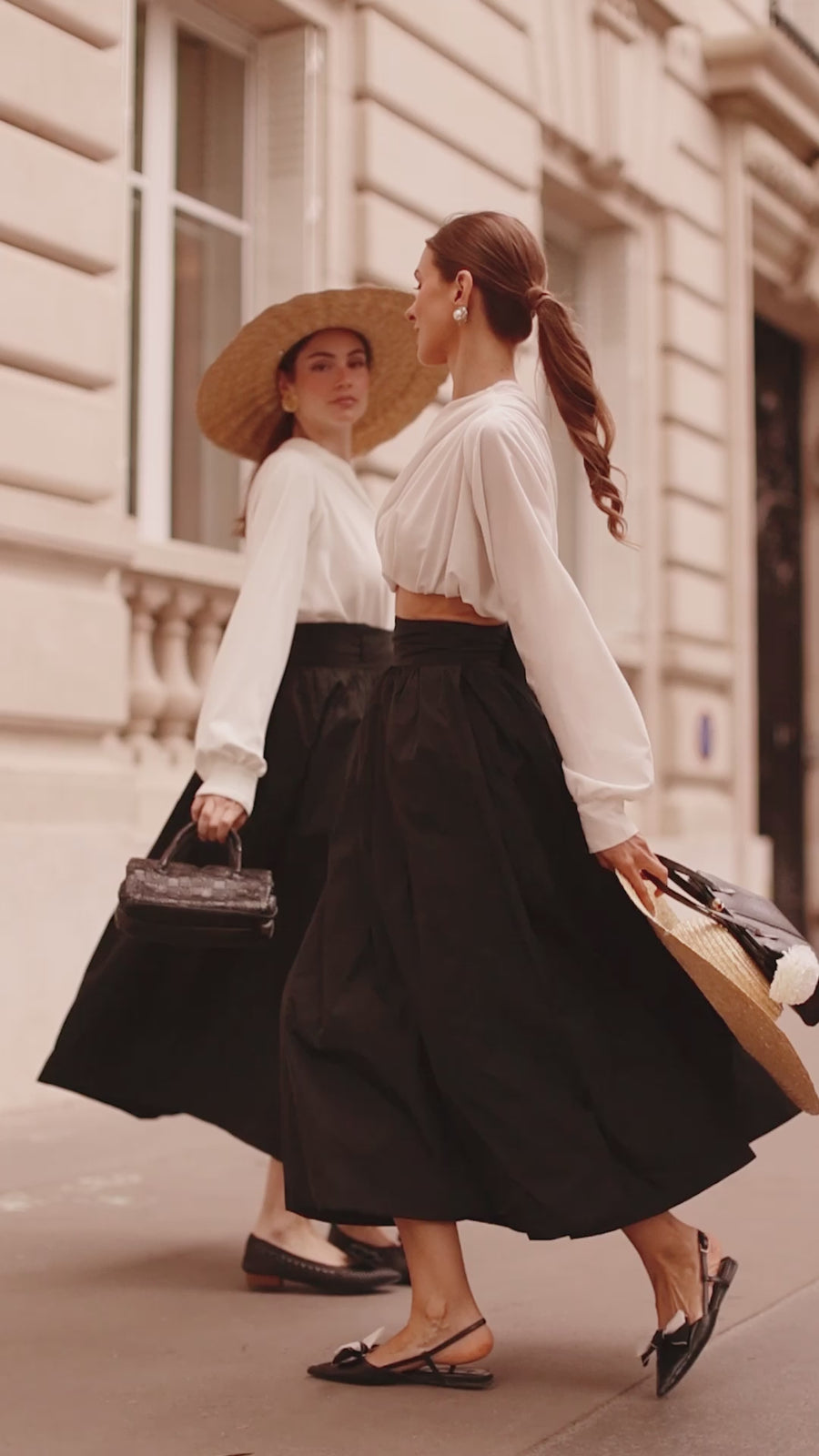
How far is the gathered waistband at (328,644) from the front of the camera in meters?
3.96

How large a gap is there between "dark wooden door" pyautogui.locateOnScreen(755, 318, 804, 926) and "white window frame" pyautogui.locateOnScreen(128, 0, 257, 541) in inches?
269

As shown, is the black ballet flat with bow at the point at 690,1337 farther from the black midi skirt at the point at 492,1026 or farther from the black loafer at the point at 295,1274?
the black loafer at the point at 295,1274

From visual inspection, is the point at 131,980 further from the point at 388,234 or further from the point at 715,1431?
the point at 388,234

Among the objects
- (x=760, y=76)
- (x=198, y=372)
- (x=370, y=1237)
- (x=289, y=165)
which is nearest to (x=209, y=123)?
(x=289, y=165)

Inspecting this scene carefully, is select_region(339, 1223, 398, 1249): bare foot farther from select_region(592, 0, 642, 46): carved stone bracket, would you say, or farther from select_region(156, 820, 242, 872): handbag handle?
select_region(592, 0, 642, 46): carved stone bracket

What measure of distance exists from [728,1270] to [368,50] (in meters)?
6.25

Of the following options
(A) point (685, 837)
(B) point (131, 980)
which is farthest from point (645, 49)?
(B) point (131, 980)

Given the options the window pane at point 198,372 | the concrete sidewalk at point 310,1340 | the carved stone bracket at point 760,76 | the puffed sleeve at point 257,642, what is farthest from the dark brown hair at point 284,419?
the carved stone bracket at point 760,76

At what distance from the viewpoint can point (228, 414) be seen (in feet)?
14.0

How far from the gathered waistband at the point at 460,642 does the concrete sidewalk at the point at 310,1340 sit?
3.67 ft

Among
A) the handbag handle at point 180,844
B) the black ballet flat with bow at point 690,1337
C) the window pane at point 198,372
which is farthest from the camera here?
the window pane at point 198,372

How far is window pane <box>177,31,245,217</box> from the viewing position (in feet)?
25.3

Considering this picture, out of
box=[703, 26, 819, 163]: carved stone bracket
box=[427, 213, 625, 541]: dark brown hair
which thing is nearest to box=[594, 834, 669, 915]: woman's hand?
box=[427, 213, 625, 541]: dark brown hair

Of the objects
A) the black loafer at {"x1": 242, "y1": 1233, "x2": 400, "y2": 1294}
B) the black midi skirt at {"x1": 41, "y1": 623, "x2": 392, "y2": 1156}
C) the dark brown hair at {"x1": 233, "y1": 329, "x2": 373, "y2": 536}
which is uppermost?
the dark brown hair at {"x1": 233, "y1": 329, "x2": 373, "y2": 536}
